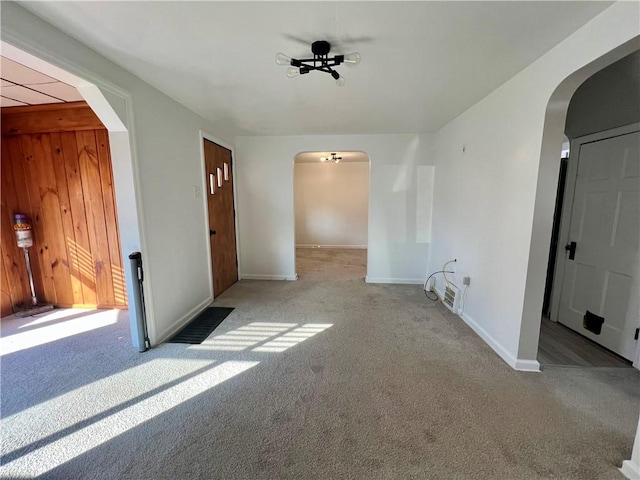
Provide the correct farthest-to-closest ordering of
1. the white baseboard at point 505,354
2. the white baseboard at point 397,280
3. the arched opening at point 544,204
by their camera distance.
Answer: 1. the white baseboard at point 397,280
2. the white baseboard at point 505,354
3. the arched opening at point 544,204

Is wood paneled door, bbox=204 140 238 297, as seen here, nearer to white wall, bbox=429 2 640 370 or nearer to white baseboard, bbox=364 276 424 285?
white baseboard, bbox=364 276 424 285

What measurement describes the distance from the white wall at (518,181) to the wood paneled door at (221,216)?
3.10m

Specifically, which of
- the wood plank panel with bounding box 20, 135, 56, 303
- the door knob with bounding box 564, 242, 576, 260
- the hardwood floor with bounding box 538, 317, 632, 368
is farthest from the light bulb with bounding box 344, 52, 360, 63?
the wood plank panel with bounding box 20, 135, 56, 303

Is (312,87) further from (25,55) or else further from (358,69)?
(25,55)

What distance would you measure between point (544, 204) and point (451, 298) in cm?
161

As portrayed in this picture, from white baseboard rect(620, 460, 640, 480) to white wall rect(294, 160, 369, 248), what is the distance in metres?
5.95

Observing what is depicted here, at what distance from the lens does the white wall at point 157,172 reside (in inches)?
62.4

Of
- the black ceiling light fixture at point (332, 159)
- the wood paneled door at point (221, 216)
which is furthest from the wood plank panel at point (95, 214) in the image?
the black ceiling light fixture at point (332, 159)

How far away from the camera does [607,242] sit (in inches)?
95.3

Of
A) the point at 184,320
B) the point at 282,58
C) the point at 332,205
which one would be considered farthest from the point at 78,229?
the point at 332,205

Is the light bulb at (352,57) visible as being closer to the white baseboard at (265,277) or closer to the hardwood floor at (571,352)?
the hardwood floor at (571,352)

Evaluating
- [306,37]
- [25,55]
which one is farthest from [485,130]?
[25,55]

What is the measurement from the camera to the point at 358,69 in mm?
2035

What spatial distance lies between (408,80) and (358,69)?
1.61 ft
